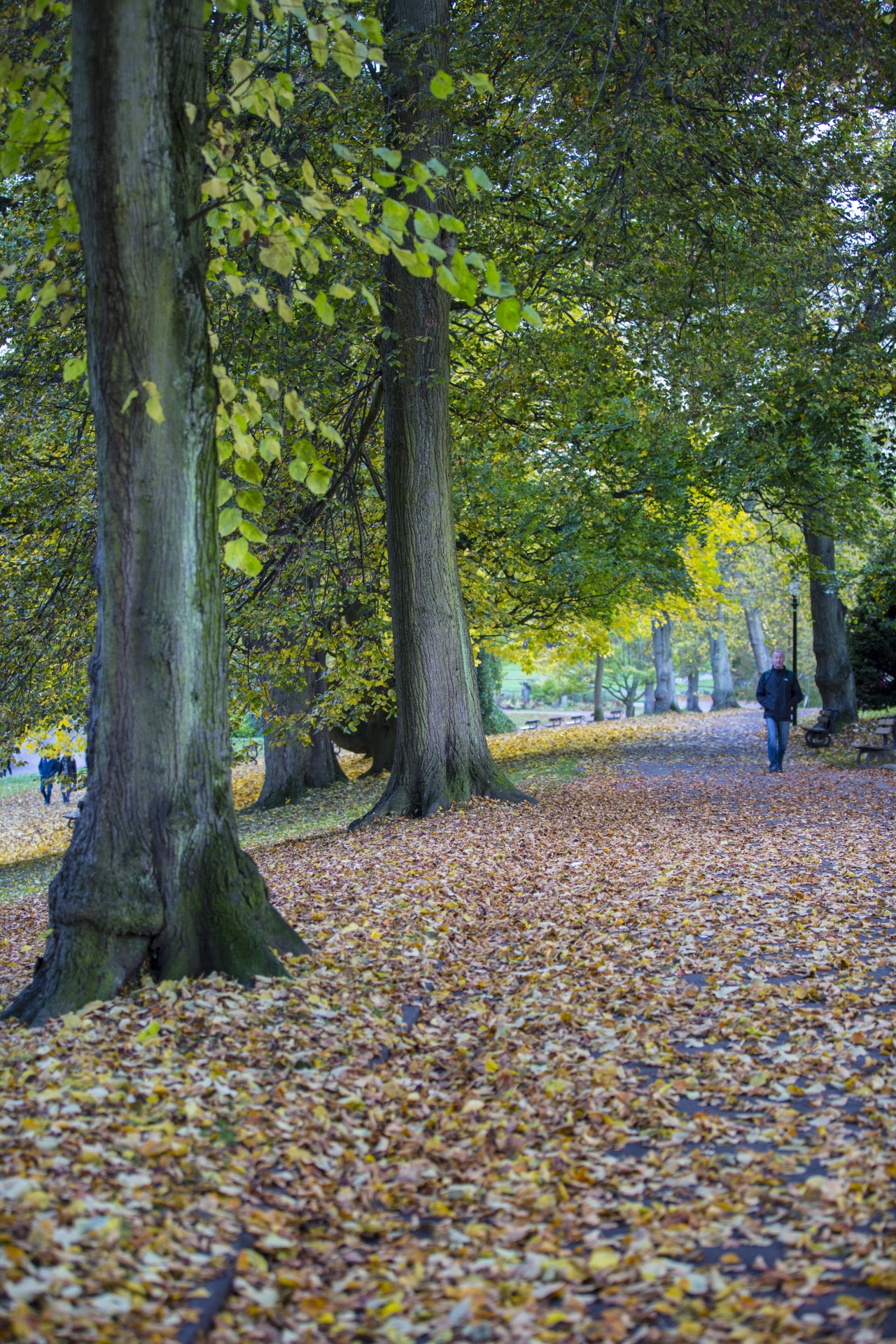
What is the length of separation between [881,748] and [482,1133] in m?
13.3

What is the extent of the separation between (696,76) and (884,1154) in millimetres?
8908

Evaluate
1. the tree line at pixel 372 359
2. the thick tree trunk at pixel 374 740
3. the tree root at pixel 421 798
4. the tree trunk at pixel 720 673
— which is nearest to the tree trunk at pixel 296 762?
the tree line at pixel 372 359

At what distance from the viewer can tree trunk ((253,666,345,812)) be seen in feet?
60.4

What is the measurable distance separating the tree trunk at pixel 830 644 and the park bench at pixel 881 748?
2.63 m

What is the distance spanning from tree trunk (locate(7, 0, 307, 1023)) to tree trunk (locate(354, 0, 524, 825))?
549 centimetres

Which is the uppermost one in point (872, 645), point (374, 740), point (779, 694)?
point (872, 645)

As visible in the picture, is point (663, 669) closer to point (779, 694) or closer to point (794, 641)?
point (794, 641)

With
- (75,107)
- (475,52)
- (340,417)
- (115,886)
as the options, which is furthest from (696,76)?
(115,886)

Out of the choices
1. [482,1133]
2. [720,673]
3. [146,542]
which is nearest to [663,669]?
[720,673]

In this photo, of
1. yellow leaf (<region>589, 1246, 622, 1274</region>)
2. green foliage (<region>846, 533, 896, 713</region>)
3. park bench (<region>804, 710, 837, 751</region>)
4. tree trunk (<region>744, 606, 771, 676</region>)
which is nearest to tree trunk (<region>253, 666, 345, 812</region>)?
park bench (<region>804, 710, 837, 751</region>)

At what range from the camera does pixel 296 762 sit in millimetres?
19516

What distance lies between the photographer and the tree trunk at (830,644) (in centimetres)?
1923

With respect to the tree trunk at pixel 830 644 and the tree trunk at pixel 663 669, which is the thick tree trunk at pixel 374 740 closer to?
the tree trunk at pixel 830 644

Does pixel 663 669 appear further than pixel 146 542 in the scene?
Yes
